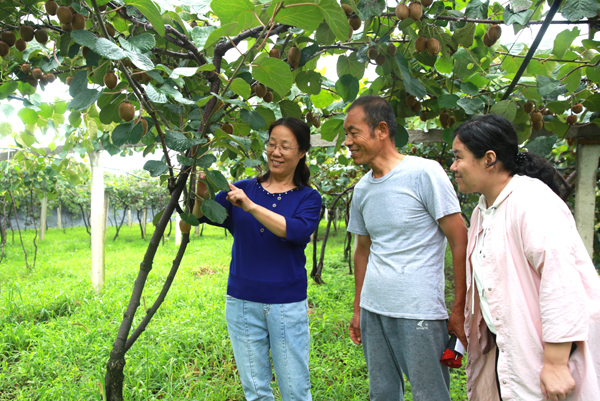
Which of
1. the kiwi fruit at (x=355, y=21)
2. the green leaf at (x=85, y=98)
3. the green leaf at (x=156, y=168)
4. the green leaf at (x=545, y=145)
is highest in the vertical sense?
the kiwi fruit at (x=355, y=21)

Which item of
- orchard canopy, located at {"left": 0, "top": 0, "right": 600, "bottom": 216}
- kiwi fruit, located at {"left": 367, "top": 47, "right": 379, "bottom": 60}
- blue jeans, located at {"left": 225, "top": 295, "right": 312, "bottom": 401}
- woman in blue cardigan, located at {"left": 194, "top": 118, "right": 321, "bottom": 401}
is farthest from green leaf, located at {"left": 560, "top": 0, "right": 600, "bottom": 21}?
blue jeans, located at {"left": 225, "top": 295, "right": 312, "bottom": 401}

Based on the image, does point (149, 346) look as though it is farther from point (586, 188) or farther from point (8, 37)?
point (586, 188)

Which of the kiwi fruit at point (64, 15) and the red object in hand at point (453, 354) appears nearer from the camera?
the kiwi fruit at point (64, 15)

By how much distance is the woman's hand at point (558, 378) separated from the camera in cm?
90

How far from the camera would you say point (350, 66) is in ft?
4.82

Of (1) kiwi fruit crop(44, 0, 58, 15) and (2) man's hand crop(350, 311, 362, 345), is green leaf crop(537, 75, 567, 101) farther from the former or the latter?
(1) kiwi fruit crop(44, 0, 58, 15)

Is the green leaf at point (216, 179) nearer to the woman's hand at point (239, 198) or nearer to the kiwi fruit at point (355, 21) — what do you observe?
the woman's hand at point (239, 198)

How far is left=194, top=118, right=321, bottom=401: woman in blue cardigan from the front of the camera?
136cm

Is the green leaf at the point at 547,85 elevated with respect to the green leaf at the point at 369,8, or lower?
lower

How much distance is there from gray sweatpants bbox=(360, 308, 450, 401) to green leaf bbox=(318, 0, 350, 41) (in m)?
0.92

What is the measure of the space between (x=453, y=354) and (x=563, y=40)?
1228 millimetres

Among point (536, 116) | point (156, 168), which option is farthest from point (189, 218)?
point (536, 116)

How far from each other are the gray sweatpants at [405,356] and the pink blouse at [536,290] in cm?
17

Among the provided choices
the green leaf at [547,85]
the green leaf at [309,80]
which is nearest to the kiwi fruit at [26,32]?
the green leaf at [309,80]
